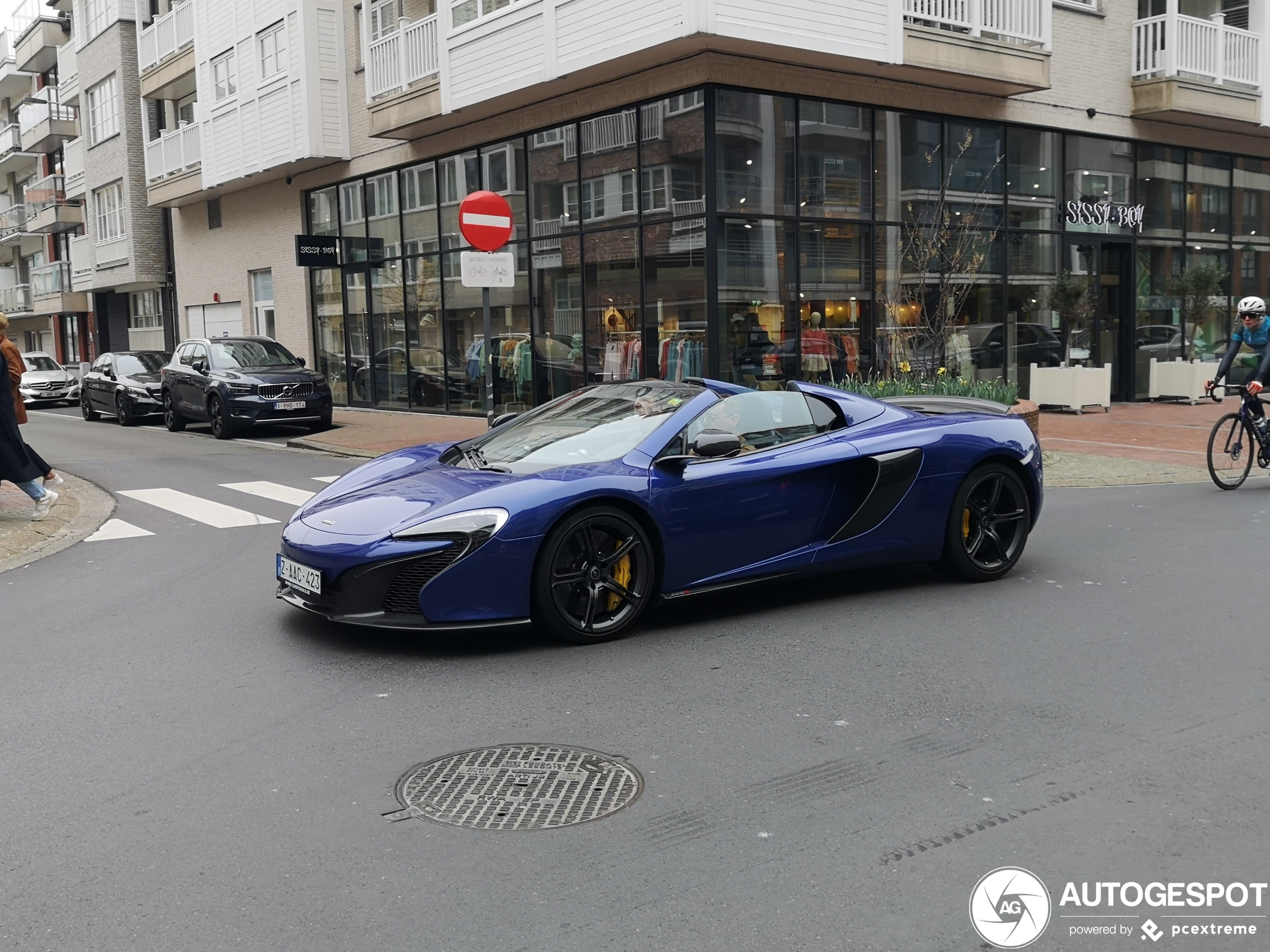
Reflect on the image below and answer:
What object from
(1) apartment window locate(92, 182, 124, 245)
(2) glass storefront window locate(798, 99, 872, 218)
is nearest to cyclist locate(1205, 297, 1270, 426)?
(2) glass storefront window locate(798, 99, 872, 218)

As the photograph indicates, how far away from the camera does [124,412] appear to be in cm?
2289

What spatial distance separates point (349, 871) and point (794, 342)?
46.2 feet

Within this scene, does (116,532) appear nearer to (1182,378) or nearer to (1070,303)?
(1070,303)

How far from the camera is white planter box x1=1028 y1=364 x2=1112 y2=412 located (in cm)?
1948

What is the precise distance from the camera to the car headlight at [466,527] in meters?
5.60

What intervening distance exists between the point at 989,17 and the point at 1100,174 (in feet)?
15.3

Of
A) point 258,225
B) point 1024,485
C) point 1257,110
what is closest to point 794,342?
point 1024,485

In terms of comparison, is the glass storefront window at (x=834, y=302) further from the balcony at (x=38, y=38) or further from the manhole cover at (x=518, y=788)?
the balcony at (x=38, y=38)

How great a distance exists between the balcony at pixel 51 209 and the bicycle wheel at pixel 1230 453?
44939 mm

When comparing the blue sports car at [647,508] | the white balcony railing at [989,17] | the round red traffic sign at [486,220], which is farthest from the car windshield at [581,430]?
the white balcony railing at [989,17]

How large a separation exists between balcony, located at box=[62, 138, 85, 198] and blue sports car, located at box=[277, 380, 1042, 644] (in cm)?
4004

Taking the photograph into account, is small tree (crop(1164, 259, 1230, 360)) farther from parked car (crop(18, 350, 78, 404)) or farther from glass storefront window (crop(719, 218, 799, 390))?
parked car (crop(18, 350, 78, 404))

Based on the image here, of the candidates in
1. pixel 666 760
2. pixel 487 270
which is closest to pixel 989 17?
pixel 487 270

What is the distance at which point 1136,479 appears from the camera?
12266 millimetres
